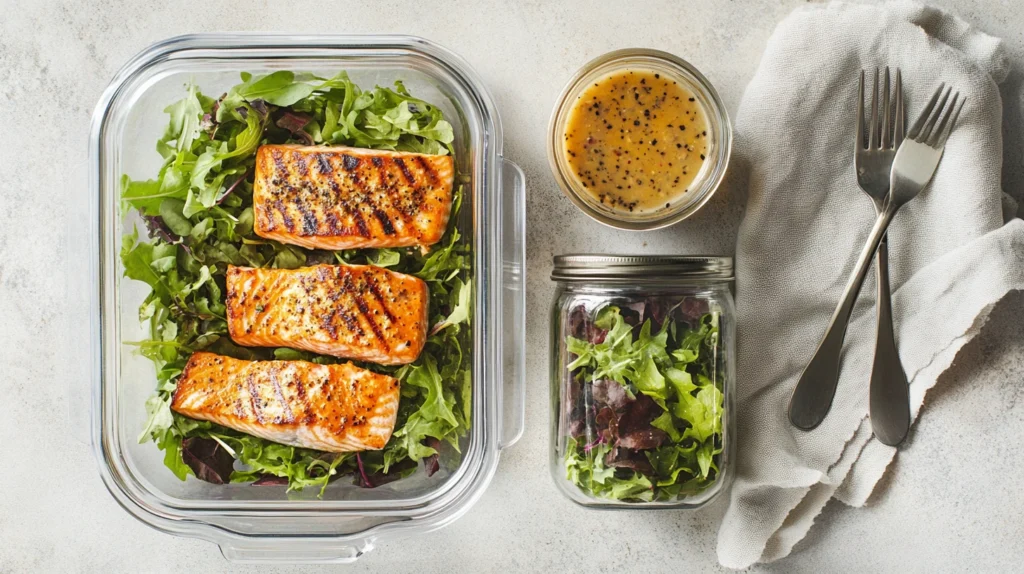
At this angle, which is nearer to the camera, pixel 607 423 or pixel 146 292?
pixel 607 423

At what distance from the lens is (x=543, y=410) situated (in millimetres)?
1906

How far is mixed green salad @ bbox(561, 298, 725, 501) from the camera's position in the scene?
1.61 metres

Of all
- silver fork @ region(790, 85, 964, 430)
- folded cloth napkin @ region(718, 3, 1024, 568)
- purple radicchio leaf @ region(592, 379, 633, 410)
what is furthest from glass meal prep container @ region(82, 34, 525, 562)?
silver fork @ region(790, 85, 964, 430)

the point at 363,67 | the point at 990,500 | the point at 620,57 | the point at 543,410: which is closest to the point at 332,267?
the point at 363,67

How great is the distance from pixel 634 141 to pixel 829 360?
715mm

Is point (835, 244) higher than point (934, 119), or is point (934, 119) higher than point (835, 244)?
point (934, 119)

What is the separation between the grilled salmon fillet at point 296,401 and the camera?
1660 mm

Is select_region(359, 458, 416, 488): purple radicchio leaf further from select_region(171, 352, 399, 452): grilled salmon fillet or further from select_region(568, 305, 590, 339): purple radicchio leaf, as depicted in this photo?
select_region(568, 305, 590, 339): purple radicchio leaf

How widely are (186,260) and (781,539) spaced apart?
1615 millimetres

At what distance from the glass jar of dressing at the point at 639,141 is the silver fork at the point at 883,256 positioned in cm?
37

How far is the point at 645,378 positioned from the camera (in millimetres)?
1596

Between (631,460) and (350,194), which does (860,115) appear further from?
(350,194)

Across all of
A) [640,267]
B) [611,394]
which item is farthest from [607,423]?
[640,267]

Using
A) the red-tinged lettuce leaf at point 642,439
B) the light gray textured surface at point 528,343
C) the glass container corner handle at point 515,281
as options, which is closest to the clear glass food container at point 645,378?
the red-tinged lettuce leaf at point 642,439
